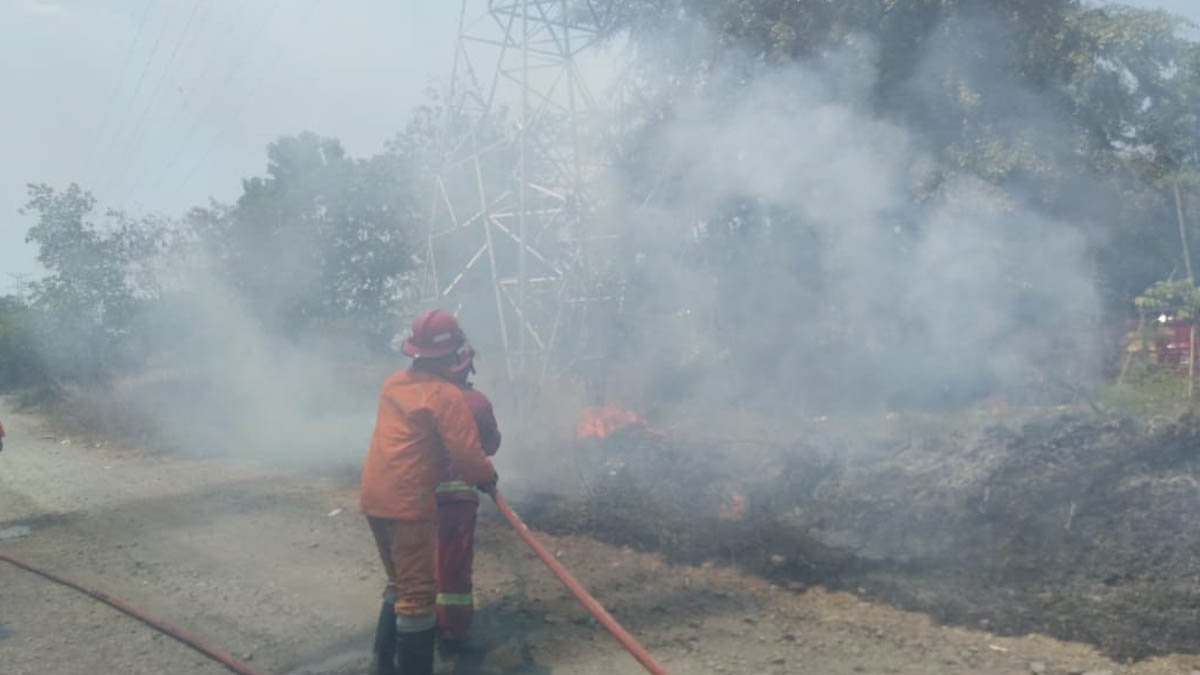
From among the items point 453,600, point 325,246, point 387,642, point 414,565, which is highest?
point 325,246

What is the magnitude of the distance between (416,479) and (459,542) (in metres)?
0.58

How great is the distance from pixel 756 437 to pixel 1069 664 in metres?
5.06

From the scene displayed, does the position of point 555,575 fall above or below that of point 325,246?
below

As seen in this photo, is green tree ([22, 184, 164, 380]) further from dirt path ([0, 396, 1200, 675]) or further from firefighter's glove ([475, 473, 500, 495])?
firefighter's glove ([475, 473, 500, 495])

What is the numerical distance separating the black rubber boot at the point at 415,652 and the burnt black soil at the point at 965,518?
2.20 metres

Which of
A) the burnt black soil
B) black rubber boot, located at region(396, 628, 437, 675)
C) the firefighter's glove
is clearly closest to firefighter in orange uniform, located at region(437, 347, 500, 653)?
the firefighter's glove

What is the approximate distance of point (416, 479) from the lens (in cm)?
428

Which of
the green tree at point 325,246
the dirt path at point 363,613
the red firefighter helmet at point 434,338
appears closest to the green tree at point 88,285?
the green tree at point 325,246

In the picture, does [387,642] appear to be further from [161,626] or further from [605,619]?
[161,626]

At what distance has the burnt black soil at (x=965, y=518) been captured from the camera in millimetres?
4883

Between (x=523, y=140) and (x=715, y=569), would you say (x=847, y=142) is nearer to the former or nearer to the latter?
(x=523, y=140)

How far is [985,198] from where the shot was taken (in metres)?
10.6

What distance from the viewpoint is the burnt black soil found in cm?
488

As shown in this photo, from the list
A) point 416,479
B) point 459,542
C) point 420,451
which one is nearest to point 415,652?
point 459,542
